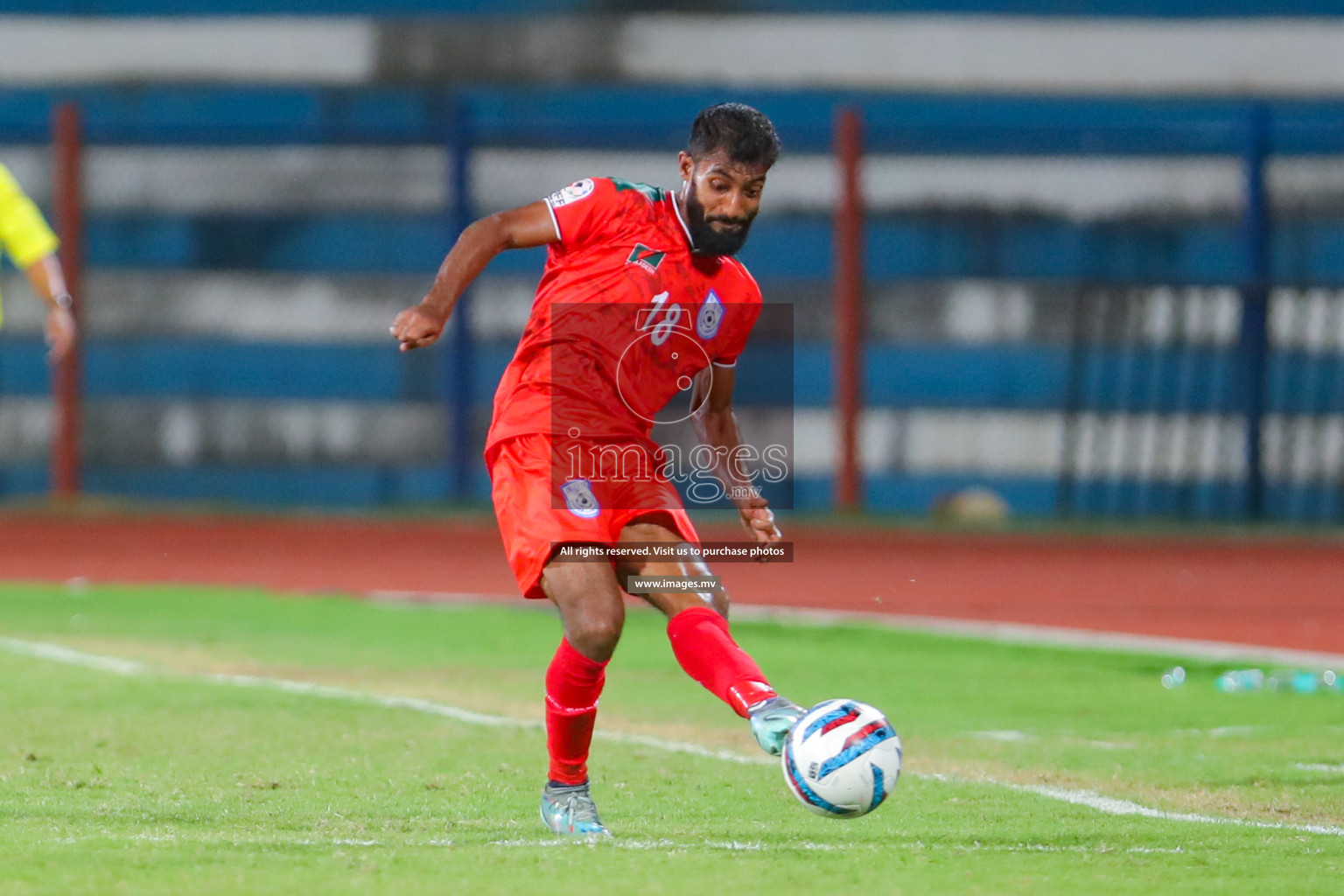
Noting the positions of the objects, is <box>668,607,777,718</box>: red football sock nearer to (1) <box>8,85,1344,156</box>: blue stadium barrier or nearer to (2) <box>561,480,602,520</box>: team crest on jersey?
(2) <box>561,480,602,520</box>: team crest on jersey

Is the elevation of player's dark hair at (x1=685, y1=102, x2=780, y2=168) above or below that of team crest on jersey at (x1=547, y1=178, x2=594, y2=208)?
above

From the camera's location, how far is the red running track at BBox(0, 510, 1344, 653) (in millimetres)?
12961

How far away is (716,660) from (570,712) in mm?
449

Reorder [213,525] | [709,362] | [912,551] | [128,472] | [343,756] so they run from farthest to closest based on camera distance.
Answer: [128,472]
[213,525]
[912,551]
[343,756]
[709,362]

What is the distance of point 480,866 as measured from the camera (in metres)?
5.01

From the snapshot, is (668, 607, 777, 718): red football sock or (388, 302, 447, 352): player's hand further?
(668, 607, 777, 718): red football sock

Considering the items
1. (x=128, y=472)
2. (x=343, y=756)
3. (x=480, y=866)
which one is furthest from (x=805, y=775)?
(x=128, y=472)

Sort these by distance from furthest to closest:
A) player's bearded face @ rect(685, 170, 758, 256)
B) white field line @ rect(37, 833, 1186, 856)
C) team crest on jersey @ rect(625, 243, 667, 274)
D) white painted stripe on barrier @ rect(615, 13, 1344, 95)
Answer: white painted stripe on barrier @ rect(615, 13, 1344, 95) < team crest on jersey @ rect(625, 243, 667, 274) < player's bearded face @ rect(685, 170, 758, 256) < white field line @ rect(37, 833, 1186, 856)

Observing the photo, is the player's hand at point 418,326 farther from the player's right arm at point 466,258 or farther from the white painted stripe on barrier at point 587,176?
the white painted stripe on barrier at point 587,176

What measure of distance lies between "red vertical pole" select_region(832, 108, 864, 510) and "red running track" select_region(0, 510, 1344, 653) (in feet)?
1.97

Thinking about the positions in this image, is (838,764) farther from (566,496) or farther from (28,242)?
(28,242)

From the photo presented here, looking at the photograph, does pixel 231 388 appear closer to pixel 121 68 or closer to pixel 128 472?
pixel 128 472

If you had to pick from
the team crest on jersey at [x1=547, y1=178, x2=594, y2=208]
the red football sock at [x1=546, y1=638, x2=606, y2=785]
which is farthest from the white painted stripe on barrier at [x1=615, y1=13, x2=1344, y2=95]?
the red football sock at [x1=546, y1=638, x2=606, y2=785]

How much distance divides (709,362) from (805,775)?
137 cm
